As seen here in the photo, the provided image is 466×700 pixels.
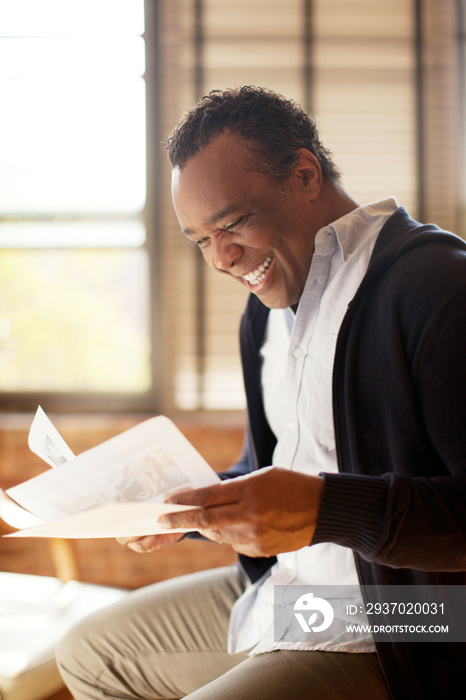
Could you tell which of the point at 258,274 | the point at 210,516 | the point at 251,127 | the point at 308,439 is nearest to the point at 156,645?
the point at 308,439

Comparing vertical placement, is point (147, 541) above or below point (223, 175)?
below

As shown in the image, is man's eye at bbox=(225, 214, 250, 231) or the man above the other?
man's eye at bbox=(225, 214, 250, 231)

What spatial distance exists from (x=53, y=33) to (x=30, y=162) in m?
0.54

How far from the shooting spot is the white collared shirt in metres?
1.00

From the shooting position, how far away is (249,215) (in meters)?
1.05

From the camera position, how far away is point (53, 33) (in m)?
2.34

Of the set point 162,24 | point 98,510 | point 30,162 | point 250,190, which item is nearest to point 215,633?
point 98,510

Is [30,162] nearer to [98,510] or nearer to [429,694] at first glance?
[98,510]

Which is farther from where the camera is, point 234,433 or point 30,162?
point 30,162

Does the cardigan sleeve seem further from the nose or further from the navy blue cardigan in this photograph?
the nose

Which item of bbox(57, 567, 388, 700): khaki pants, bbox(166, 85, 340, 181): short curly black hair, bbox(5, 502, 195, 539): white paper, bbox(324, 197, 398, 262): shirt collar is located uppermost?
bbox(166, 85, 340, 181): short curly black hair

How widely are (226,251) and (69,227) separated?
4.77 feet

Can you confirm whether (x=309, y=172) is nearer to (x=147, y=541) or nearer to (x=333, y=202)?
(x=333, y=202)

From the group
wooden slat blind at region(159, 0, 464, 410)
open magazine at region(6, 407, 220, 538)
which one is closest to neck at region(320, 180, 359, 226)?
open magazine at region(6, 407, 220, 538)
